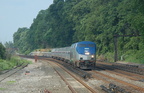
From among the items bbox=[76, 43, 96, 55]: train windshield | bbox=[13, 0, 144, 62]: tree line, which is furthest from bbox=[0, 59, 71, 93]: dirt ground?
bbox=[13, 0, 144, 62]: tree line

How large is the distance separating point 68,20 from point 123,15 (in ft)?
119

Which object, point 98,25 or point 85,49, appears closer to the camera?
point 85,49

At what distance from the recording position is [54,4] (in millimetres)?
90750

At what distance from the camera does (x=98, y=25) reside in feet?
182

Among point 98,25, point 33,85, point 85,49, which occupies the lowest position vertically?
point 33,85

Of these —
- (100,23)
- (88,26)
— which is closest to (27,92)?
(100,23)

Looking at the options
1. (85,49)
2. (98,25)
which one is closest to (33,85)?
(85,49)

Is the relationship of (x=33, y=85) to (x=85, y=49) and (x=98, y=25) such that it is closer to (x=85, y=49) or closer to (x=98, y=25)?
(x=85, y=49)

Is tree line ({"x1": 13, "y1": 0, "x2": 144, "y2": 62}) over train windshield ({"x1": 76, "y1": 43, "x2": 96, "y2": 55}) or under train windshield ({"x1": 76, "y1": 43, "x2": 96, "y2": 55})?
over

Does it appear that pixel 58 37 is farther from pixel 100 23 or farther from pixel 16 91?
pixel 16 91

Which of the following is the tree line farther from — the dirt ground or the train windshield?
the dirt ground

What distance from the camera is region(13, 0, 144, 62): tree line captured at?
124ft

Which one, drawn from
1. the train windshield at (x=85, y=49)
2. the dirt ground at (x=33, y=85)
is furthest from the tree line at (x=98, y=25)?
the dirt ground at (x=33, y=85)

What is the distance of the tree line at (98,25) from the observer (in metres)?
37.7
